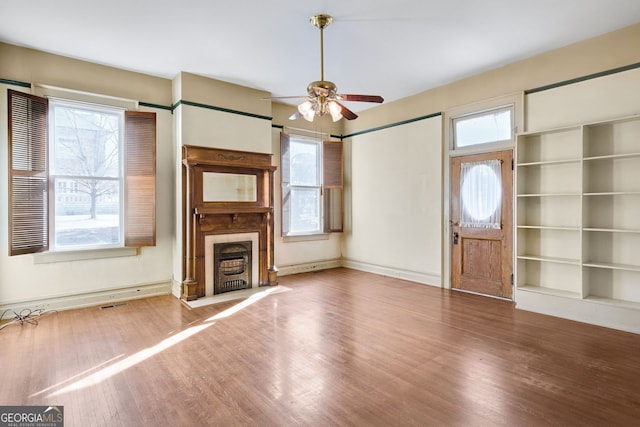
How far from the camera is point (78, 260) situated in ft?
14.4

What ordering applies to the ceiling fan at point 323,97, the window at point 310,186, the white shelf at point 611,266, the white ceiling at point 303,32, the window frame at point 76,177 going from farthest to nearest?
the window at point 310,186 < the window frame at point 76,177 < the white shelf at point 611,266 < the ceiling fan at point 323,97 < the white ceiling at point 303,32

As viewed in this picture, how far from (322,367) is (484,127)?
419 cm

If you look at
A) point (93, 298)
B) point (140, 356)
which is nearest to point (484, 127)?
point (140, 356)

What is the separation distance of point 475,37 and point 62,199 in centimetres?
551

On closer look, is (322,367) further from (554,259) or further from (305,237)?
(305,237)

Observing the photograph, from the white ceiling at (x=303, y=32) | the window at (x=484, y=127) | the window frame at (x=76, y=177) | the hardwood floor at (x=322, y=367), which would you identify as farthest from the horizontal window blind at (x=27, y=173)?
the window at (x=484, y=127)

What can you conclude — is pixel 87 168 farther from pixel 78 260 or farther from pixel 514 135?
pixel 514 135

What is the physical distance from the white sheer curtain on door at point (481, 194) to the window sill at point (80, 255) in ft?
16.5

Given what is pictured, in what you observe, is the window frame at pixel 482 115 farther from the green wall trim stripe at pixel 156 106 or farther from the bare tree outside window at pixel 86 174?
the bare tree outside window at pixel 86 174

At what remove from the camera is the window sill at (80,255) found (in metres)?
4.16

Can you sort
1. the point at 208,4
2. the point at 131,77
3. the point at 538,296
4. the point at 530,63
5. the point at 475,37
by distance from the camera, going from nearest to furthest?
the point at 208,4
the point at 475,37
the point at 538,296
the point at 530,63
the point at 131,77

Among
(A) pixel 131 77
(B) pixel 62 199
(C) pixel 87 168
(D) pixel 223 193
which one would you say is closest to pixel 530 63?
(D) pixel 223 193

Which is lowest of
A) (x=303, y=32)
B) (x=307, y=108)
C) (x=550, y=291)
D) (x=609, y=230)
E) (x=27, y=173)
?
(x=550, y=291)

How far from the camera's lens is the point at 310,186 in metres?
6.71
